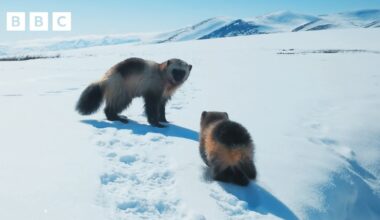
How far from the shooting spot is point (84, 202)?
3373mm

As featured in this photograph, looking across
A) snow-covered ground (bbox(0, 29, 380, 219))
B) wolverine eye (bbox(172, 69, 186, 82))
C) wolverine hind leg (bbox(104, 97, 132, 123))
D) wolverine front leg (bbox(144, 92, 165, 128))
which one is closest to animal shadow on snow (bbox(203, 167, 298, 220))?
snow-covered ground (bbox(0, 29, 380, 219))

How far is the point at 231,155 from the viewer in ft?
13.8

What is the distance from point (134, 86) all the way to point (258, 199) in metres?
3.55

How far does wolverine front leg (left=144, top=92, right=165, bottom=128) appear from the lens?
680 centimetres

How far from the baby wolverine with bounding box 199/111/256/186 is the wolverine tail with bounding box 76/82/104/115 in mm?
2988

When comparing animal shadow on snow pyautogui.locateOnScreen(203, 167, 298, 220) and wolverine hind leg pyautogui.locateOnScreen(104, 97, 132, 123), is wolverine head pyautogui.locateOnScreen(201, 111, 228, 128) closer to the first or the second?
animal shadow on snow pyautogui.locateOnScreen(203, 167, 298, 220)

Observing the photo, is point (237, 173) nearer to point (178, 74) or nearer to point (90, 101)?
point (178, 74)

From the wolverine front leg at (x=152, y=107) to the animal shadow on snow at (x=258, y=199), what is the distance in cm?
250

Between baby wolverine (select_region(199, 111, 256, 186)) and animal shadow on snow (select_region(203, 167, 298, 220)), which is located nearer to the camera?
animal shadow on snow (select_region(203, 167, 298, 220))

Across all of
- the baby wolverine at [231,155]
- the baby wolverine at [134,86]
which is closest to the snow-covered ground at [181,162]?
the baby wolverine at [231,155]

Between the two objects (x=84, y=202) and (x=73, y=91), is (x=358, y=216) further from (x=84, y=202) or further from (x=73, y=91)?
(x=73, y=91)

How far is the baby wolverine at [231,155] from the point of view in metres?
4.22

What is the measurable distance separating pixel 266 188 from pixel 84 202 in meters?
1.94

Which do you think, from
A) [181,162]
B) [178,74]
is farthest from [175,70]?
[181,162]
